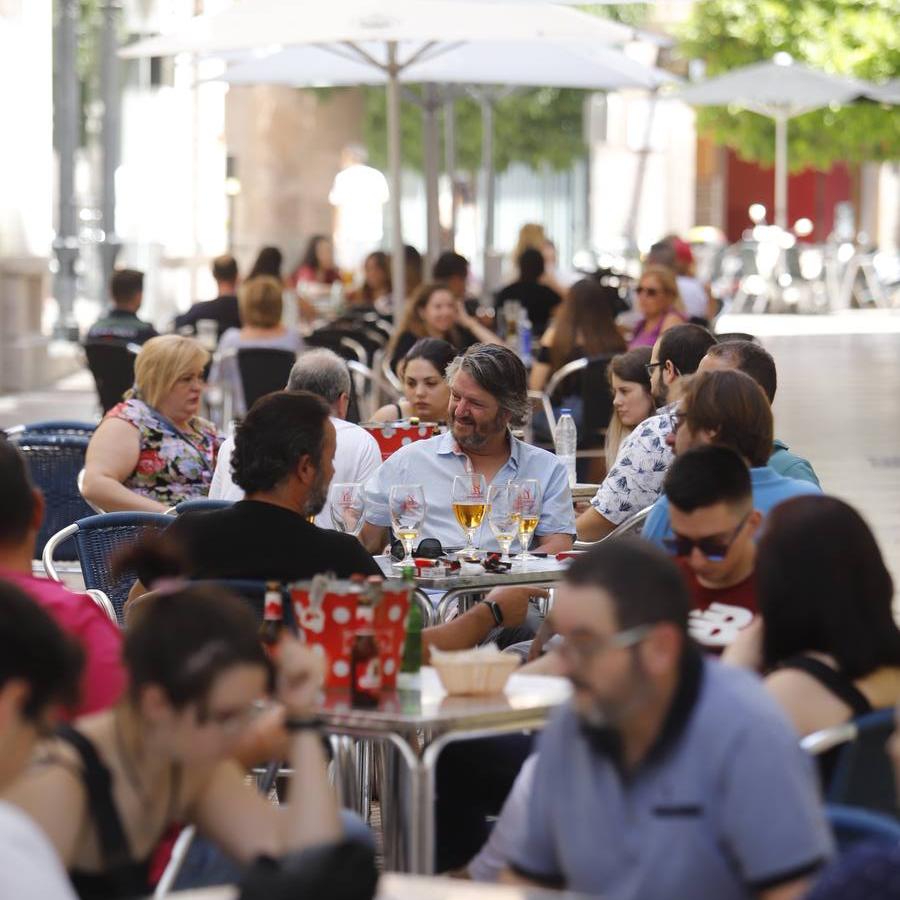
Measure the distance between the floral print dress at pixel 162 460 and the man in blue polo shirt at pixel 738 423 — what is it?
244 cm

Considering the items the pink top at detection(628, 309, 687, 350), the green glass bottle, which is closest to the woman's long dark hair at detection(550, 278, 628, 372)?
the pink top at detection(628, 309, 687, 350)

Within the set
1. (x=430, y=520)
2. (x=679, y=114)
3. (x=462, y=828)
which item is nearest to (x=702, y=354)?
(x=430, y=520)

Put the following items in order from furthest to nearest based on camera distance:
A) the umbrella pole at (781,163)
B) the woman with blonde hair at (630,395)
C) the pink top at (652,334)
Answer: the umbrella pole at (781,163) → the pink top at (652,334) → the woman with blonde hair at (630,395)

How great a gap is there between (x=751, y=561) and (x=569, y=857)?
1.34 meters

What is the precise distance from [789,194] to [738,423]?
43131 mm

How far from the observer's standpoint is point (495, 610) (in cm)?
494

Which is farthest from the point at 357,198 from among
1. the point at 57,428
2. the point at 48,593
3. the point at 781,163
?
the point at 48,593

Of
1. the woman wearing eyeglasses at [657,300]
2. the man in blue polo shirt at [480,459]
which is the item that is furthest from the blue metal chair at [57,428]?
the woman wearing eyeglasses at [657,300]

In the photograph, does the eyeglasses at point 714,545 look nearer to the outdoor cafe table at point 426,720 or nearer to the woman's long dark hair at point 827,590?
the outdoor cafe table at point 426,720

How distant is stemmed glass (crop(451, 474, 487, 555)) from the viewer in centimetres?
519

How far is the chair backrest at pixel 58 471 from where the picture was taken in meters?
7.07

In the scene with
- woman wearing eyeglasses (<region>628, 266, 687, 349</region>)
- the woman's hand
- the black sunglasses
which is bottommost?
the black sunglasses

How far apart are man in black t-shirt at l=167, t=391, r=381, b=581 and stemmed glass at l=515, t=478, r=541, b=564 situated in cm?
106

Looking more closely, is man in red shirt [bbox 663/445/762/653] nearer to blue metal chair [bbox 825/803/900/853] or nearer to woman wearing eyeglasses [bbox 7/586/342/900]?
blue metal chair [bbox 825/803/900/853]
